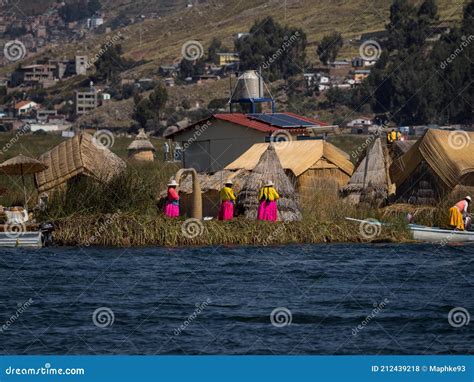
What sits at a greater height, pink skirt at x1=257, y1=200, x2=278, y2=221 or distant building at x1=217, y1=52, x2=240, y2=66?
distant building at x1=217, y1=52, x2=240, y2=66

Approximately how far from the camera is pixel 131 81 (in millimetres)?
187625

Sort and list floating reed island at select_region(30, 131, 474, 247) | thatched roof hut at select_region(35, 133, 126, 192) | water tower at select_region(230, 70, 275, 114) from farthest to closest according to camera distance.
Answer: water tower at select_region(230, 70, 275, 114) < thatched roof hut at select_region(35, 133, 126, 192) < floating reed island at select_region(30, 131, 474, 247)

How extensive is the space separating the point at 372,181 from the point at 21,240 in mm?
10725

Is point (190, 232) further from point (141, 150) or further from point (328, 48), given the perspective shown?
point (328, 48)

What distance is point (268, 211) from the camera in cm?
3322

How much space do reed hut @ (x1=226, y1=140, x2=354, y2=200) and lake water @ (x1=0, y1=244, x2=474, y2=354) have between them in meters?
7.95

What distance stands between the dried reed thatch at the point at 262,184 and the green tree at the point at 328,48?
5392 inches

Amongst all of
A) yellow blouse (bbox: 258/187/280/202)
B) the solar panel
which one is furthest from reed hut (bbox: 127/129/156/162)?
yellow blouse (bbox: 258/187/280/202)

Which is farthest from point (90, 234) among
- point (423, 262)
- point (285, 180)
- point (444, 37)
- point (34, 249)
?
Answer: point (444, 37)

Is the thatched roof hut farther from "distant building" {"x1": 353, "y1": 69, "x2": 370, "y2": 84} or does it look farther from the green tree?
the green tree

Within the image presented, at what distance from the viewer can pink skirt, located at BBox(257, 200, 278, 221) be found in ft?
109

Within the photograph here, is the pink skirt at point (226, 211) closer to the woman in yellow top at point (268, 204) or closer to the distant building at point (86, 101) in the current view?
the woman in yellow top at point (268, 204)

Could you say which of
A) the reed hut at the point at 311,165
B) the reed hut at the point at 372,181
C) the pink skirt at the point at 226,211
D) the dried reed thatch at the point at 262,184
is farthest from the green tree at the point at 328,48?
the pink skirt at the point at 226,211

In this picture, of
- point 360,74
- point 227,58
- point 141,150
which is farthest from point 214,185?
point 227,58
